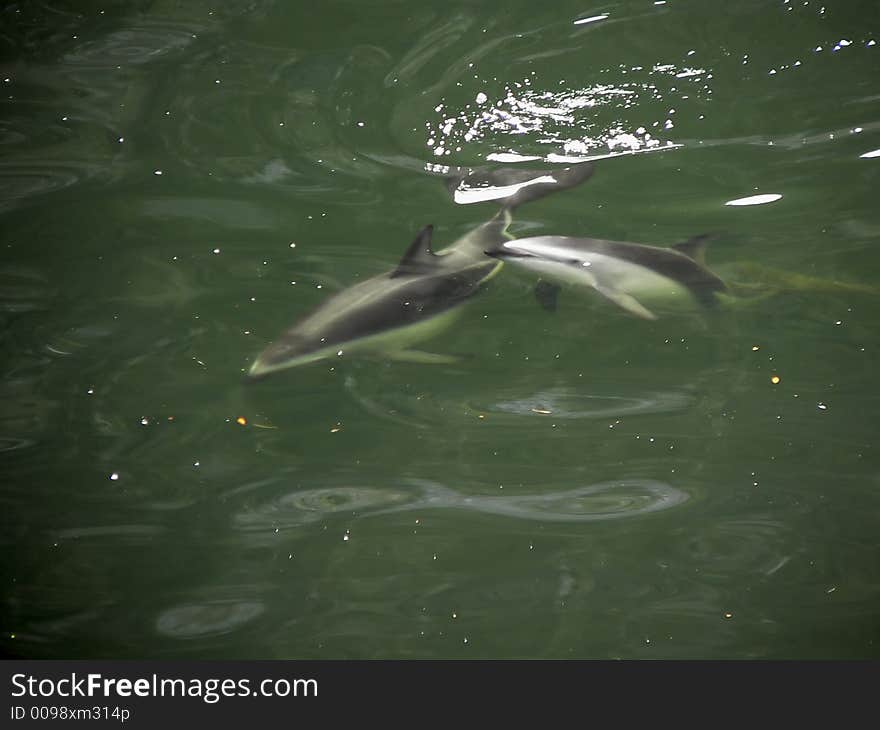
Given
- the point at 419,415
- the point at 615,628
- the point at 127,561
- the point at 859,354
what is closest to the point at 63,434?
the point at 127,561

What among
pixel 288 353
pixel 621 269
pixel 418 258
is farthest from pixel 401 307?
pixel 621 269

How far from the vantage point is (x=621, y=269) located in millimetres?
2781

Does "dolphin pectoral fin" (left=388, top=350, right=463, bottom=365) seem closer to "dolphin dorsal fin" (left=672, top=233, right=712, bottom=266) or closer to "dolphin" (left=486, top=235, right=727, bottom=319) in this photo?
"dolphin" (left=486, top=235, right=727, bottom=319)

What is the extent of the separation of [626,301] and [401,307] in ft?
2.30

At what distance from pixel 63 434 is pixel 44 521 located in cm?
27

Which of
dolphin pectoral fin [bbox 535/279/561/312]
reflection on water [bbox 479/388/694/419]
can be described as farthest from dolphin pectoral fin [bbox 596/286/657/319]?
reflection on water [bbox 479/388/694/419]

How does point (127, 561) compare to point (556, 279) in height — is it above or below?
below

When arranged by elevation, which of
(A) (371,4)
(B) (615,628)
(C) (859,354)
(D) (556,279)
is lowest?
(B) (615,628)

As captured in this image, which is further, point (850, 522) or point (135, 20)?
point (135, 20)

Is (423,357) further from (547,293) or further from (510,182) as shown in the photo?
(510,182)

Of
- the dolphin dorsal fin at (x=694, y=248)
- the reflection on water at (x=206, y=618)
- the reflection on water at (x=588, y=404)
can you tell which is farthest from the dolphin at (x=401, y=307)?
the reflection on water at (x=206, y=618)

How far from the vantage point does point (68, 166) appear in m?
3.01

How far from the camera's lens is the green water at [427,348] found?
2.73 meters

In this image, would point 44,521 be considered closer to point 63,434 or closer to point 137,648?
point 63,434
